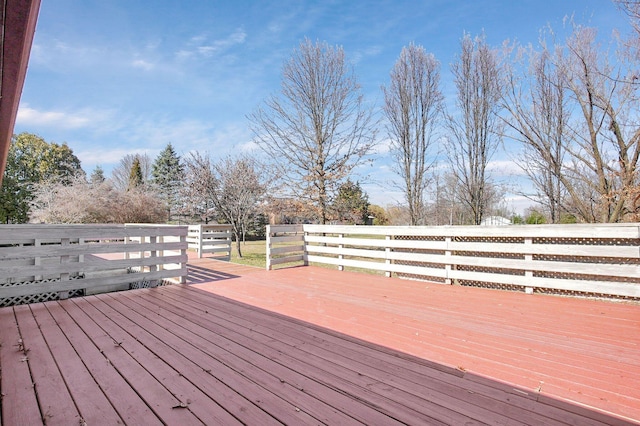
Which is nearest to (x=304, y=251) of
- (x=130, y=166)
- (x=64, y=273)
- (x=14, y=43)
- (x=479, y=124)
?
(x=64, y=273)

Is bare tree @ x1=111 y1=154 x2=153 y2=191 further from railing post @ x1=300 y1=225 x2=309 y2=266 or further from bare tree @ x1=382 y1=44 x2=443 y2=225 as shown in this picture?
bare tree @ x1=382 y1=44 x2=443 y2=225

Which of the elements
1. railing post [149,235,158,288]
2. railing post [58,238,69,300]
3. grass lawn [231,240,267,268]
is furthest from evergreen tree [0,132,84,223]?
railing post [58,238,69,300]

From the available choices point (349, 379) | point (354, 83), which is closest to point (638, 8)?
point (354, 83)

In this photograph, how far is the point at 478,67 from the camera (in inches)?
310

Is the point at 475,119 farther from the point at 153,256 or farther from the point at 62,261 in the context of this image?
the point at 62,261

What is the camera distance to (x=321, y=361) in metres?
2.31

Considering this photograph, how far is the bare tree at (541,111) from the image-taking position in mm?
6684

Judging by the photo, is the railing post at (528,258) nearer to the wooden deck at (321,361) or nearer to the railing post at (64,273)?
the wooden deck at (321,361)

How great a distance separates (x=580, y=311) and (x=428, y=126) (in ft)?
20.3

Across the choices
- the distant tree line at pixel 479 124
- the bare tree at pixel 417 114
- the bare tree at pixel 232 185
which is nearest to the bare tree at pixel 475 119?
the distant tree line at pixel 479 124

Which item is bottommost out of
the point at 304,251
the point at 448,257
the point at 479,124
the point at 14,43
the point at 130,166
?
the point at 304,251

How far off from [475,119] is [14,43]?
28.0 ft

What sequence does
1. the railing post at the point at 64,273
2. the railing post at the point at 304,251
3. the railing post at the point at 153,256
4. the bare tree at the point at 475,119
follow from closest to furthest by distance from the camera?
the railing post at the point at 64,273 → the railing post at the point at 153,256 → the railing post at the point at 304,251 → the bare tree at the point at 475,119

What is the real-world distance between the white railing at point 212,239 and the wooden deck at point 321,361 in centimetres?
487
